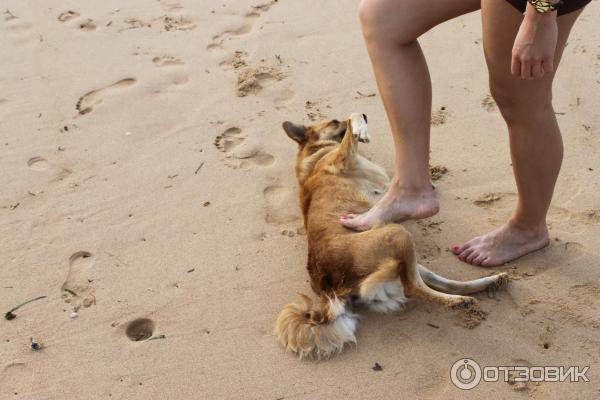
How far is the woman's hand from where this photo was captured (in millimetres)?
2139

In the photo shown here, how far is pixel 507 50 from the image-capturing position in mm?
2506

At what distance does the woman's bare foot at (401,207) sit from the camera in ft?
Result: 10.5

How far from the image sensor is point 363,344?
9.80 feet

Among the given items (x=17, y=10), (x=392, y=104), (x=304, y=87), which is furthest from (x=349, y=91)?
(x=17, y=10)

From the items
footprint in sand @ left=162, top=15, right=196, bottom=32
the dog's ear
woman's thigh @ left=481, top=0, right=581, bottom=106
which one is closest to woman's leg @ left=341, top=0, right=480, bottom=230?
woman's thigh @ left=481, top=0, right=581, bottom=106

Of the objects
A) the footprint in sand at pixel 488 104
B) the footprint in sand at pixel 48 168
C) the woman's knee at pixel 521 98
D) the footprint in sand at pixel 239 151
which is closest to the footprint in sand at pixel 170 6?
the footprint in sand at pixel 239 151

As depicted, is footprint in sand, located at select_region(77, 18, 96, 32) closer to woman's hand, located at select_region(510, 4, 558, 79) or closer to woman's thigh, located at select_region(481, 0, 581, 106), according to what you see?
woman's thigh, located at select_region(481, 0, 581, 106)

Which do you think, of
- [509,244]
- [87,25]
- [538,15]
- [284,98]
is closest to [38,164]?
[284,98]

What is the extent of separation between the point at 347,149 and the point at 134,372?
187 centimetres

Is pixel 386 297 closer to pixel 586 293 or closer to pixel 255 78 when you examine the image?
pixel 586 293

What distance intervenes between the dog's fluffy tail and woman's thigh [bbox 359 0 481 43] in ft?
4.10

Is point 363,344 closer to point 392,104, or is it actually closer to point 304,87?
point 392,104

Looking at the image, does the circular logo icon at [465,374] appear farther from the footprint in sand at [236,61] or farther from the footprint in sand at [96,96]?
the footprint in sand at [96,96]

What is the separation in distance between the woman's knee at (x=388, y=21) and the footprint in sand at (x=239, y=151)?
1.49 metres
